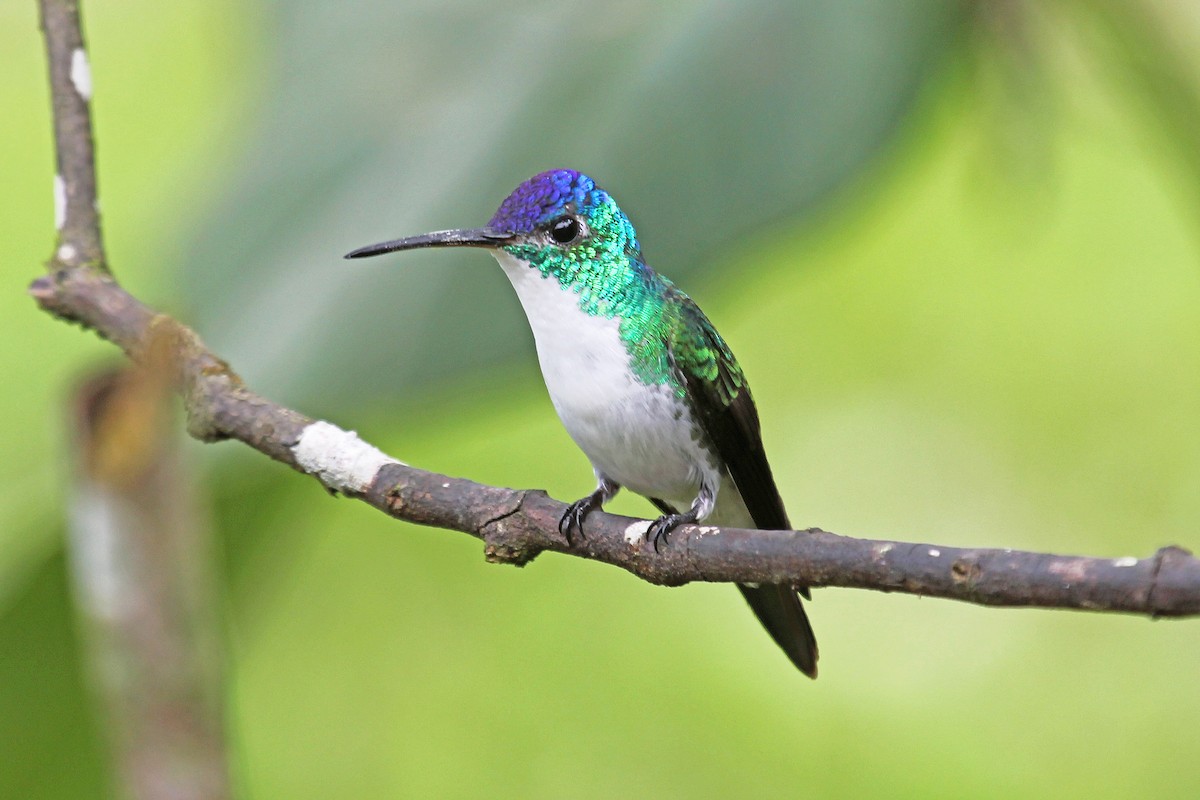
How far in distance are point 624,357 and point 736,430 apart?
0.82 ft

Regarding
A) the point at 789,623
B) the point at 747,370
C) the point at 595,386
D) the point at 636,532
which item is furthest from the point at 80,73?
the point at 747,370

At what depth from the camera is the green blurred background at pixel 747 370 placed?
255cm

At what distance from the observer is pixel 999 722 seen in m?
3.86

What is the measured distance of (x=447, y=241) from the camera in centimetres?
191

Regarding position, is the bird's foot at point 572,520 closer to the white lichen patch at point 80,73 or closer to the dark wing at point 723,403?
the dark wing at point 723,403

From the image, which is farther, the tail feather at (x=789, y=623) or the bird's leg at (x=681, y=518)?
the tail feather at (x=789, y=623)

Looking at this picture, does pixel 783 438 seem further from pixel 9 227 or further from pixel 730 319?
pixel 9 227

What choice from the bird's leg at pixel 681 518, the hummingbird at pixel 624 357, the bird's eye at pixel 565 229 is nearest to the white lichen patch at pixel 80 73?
the hummingbird at pixel 624 357

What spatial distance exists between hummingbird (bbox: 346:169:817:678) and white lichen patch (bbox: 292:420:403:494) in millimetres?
433

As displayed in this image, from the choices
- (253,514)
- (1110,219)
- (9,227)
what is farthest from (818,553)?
(9,227)

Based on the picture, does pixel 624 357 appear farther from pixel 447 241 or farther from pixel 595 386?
pixel 447 241

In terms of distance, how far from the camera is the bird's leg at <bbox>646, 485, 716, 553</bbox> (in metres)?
1.56

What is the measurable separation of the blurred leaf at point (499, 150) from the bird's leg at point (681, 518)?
0.39m

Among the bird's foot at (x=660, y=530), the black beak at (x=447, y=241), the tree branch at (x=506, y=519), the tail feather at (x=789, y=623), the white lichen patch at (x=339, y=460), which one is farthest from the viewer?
the tail feather at (x=789, y=623)
